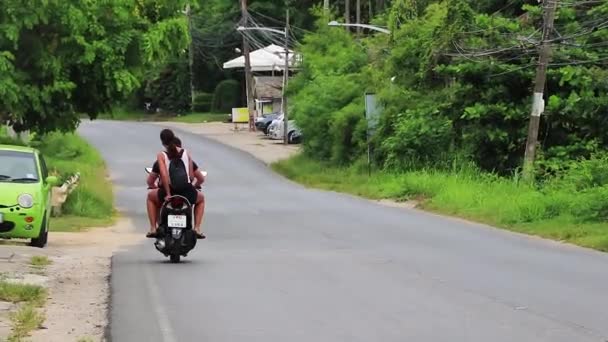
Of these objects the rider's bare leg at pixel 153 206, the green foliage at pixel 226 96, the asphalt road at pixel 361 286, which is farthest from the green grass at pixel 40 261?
the green foliage at pixel 226 96

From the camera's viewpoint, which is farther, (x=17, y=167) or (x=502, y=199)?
(x=502, y=199)

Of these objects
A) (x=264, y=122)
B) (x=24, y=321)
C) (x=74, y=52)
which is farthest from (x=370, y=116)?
(x=264, y=122)

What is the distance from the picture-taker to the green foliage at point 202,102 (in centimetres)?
9644

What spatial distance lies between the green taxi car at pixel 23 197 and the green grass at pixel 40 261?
4.67 ft

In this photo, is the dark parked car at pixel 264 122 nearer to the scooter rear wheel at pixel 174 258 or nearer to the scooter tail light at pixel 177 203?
the scooter rear wheel at pixel 174 258

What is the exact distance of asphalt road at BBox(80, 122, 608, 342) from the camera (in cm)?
966

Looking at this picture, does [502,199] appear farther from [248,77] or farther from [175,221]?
[248,77]

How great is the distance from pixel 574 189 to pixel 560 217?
90.9 inches

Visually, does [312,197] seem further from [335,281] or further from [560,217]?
[335,281]

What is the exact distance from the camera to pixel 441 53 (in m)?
33.8

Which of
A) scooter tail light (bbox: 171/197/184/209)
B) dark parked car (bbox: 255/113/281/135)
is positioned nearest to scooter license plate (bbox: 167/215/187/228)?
scooter tail light (bbox: 171/197/184/209)

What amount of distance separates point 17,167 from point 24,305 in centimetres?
722

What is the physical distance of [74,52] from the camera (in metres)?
25.4

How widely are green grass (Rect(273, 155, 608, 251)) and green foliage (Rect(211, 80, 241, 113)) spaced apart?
54581 mm
